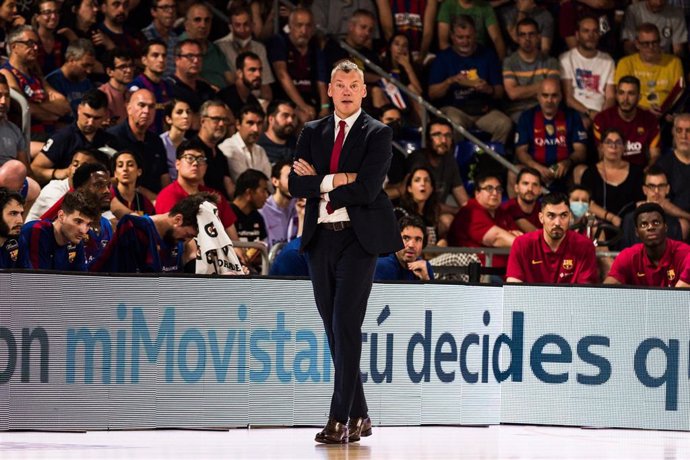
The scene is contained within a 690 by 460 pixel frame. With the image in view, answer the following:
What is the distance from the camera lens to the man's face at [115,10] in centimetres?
1416

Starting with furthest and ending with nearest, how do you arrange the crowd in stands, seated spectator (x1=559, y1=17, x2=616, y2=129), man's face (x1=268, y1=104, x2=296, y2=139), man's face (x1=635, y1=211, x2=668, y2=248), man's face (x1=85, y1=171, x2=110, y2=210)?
seated spectator (x1=559, y1=17, x2=616, y2=129)
man's face (x1=268, y1=104, x2=296, y2=139)
man's face (x1=635, y1=211, x2=668, y2=248)
the crowd in stands
man's face (x1=85, y1=171, x2=110, y2=210)

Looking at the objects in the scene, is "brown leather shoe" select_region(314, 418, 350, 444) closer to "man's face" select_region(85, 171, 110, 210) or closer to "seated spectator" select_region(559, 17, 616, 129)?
"man's face" select_region(85, 171, 110, 210)

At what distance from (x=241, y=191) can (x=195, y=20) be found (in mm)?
2804

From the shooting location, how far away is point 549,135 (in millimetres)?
15180

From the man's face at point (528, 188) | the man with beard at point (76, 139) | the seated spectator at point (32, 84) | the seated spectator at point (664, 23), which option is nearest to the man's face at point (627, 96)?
the seated spectator at point (664, 23)

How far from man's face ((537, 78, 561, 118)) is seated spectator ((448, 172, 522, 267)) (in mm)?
2073

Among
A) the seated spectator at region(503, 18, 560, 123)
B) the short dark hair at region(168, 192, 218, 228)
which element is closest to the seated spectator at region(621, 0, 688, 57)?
the seated spectator at region(503, 18, 560, 123)

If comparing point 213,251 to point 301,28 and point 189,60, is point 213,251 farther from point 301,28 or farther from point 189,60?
point 301,28

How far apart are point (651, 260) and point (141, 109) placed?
15.0ft

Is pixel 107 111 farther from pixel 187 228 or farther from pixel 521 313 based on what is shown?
pixel 521 313

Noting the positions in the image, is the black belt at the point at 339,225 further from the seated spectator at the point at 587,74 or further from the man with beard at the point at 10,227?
the seated spectator at the point at 587,74

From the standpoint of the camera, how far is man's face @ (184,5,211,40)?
47.7 feet

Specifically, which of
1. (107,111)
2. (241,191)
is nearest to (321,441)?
(241,191)

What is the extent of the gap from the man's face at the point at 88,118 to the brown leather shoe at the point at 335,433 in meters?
5.09
